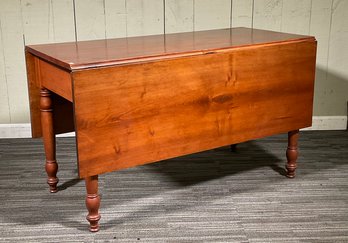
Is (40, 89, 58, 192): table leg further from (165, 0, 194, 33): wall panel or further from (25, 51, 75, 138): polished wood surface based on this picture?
(165, 0, 194, 33): wall panel

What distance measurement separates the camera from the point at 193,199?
2.29 meters

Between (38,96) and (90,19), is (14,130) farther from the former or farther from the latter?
(38,96)

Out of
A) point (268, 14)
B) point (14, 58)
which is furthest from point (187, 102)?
point (14, 58)

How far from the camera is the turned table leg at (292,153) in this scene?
8.02ft

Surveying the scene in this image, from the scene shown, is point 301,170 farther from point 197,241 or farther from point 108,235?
point 108,235

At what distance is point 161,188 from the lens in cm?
241

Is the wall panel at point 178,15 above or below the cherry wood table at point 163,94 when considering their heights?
above

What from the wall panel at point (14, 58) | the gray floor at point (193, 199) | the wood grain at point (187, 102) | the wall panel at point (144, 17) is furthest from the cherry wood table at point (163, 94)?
the wall panel at point (14, 58)

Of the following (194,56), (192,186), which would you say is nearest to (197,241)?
(192,186)

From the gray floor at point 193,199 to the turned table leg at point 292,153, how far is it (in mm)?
44

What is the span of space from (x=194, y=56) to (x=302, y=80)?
0.60 m

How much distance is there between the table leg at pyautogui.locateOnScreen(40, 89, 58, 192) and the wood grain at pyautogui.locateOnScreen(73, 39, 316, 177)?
0.45 meters

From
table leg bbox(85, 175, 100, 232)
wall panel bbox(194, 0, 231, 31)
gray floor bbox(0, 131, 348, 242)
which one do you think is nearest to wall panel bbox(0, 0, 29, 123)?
gray floor bbox(0, 131, 348, 242)

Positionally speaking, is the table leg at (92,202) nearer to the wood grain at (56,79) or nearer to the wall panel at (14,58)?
the wood grain at (56,79)
